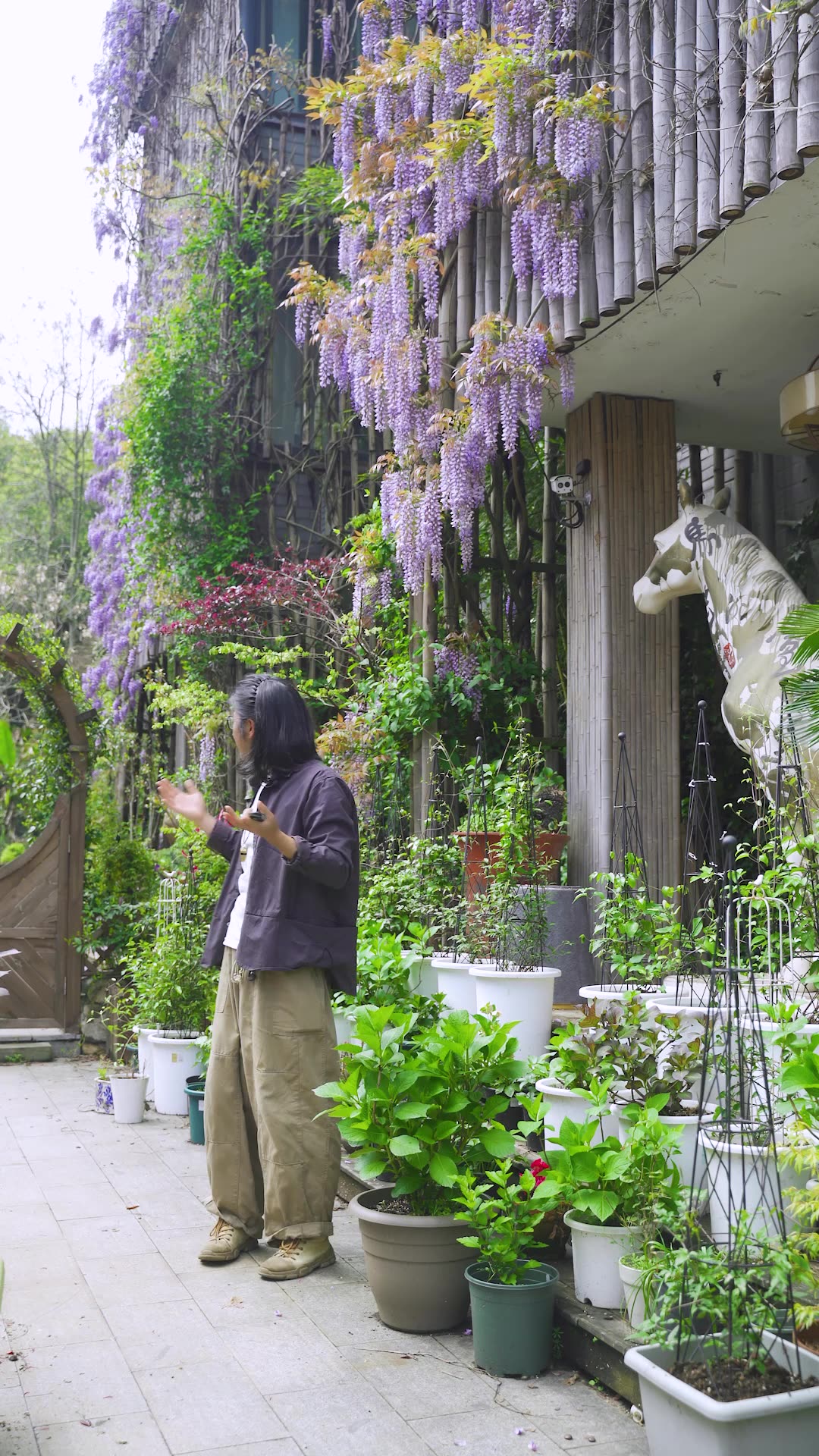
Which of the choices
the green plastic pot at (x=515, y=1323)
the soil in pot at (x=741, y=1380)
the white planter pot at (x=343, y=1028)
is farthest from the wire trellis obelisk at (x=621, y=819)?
the soil in pot at (x=741, y=1380)

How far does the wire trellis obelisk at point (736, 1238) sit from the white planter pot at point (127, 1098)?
352 cm

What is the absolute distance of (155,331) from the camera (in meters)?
10.9

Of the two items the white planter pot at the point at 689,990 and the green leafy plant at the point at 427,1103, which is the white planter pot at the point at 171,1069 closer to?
the white planter pot at the point at 689,990

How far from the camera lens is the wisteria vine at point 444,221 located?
468cm

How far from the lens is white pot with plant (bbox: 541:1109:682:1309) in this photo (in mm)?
2826

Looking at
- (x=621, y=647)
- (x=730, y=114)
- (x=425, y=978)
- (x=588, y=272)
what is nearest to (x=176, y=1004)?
(x=425, y=978)

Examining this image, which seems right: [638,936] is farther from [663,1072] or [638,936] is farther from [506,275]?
[506,275]

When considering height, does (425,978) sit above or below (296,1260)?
above

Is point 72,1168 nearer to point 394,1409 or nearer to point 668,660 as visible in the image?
point 394,1409

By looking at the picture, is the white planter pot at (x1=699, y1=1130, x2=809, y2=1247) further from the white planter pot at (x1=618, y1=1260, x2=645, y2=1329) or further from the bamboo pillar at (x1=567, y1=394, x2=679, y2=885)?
the bamboo pillar at (x1=567, y1=394, x2=679, y2=885)

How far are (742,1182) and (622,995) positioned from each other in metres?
1.19

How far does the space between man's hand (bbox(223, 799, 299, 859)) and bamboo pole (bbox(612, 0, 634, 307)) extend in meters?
2.25

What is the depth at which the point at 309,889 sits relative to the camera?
3.67m

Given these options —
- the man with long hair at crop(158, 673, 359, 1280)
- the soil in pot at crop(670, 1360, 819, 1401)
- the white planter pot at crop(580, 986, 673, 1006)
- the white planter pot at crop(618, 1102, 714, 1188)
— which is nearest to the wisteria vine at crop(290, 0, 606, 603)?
the man with long hair at crop(158, 673, 359, 1280)
